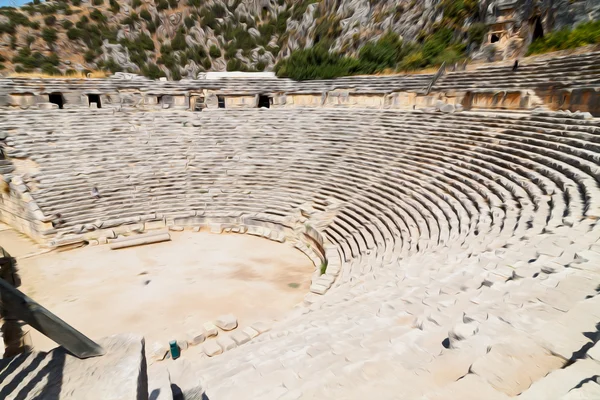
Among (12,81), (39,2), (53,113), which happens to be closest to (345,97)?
(53,113)

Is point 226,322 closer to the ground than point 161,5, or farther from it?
closer to the ground

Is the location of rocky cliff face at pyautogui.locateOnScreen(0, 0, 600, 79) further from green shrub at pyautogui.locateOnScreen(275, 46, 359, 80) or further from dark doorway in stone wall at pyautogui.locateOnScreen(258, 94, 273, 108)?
dark doorway in stone wall at pyautogui.locateOnScreen(258, 94, 273, 108)

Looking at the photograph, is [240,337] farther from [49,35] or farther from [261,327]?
[49,35]

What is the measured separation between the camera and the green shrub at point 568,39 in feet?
38.2

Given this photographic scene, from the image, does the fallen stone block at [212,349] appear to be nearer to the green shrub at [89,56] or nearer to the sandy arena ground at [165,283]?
the sandy arena ground at [165,283]

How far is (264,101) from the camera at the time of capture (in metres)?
18.5

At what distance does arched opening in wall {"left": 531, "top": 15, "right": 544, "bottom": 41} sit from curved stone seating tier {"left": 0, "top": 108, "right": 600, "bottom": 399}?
6987mm

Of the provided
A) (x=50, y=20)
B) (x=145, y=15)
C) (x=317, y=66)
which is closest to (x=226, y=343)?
(x=317, y=66)

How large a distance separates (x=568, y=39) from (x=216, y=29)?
31.6 meters

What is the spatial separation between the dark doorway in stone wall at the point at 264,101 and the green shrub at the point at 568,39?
1140 cm

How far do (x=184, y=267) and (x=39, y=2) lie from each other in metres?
36.8

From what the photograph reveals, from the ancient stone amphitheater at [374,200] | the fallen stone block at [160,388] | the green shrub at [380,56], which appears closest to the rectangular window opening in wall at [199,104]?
the ancient stone amphitheater at [374,200]

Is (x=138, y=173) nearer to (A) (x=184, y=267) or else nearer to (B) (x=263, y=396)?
(A) (x=184, y=267)

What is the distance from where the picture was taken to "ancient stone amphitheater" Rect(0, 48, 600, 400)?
2625 millimetres
